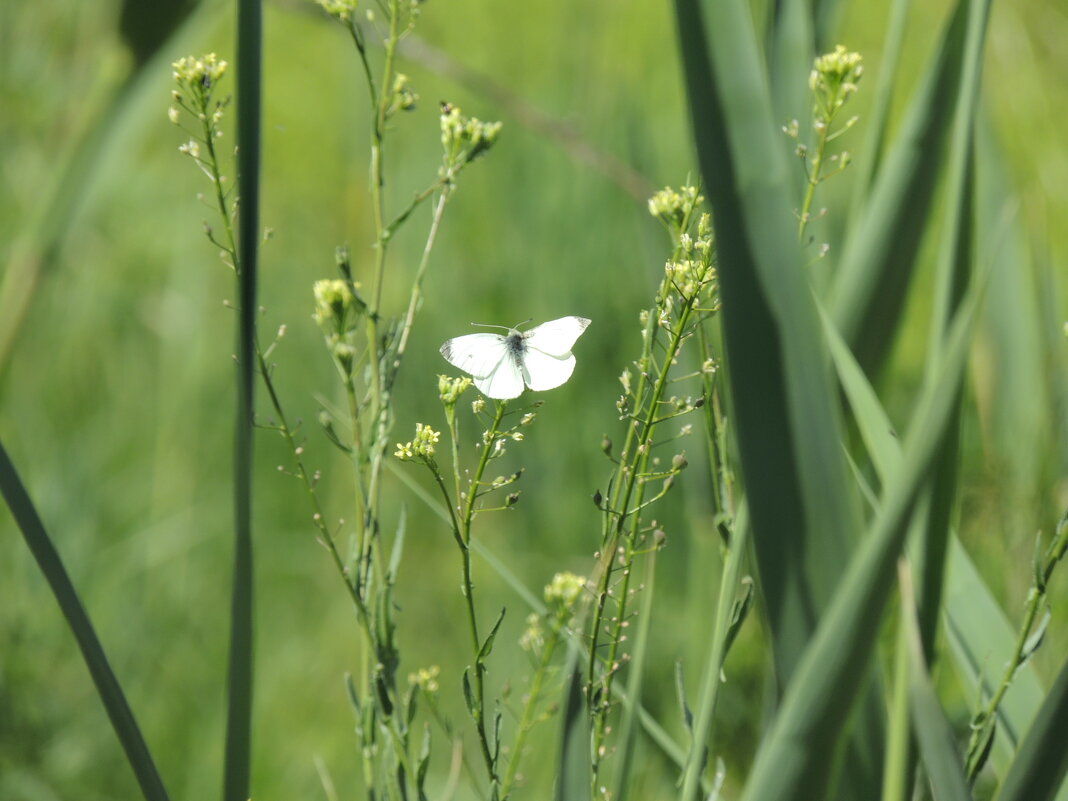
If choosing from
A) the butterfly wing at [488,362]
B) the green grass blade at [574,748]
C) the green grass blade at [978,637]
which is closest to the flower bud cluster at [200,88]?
the butterfly wing at [488,362]

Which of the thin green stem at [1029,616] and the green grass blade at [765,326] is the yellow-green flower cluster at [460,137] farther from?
the thin green stem at [1029,616]

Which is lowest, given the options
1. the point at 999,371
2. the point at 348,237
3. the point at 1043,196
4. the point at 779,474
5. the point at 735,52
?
the point at 779,474

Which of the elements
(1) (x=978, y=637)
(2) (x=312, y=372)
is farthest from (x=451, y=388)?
(2) (x=312, y=372)

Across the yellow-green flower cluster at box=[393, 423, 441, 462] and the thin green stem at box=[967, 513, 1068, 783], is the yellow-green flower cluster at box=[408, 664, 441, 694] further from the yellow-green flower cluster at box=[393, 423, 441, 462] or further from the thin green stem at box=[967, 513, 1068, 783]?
the thin green stem at box=[967, 513, 1068, 783]

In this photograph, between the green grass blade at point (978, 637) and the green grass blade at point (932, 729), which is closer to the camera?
the green grass blade at point (932, 729)

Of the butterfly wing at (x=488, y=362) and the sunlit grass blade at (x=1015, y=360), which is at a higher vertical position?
the sunlit grass blade at (x=1015, y=360)

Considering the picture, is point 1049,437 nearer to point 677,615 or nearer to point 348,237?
point 677,615

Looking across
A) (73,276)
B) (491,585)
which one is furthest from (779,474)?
(73,276)

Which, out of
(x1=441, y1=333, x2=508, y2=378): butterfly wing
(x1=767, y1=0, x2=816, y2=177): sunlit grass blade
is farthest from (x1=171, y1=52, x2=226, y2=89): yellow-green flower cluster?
(x1=767, y1=0, x2=816, y2=177): sunlit grass blade
